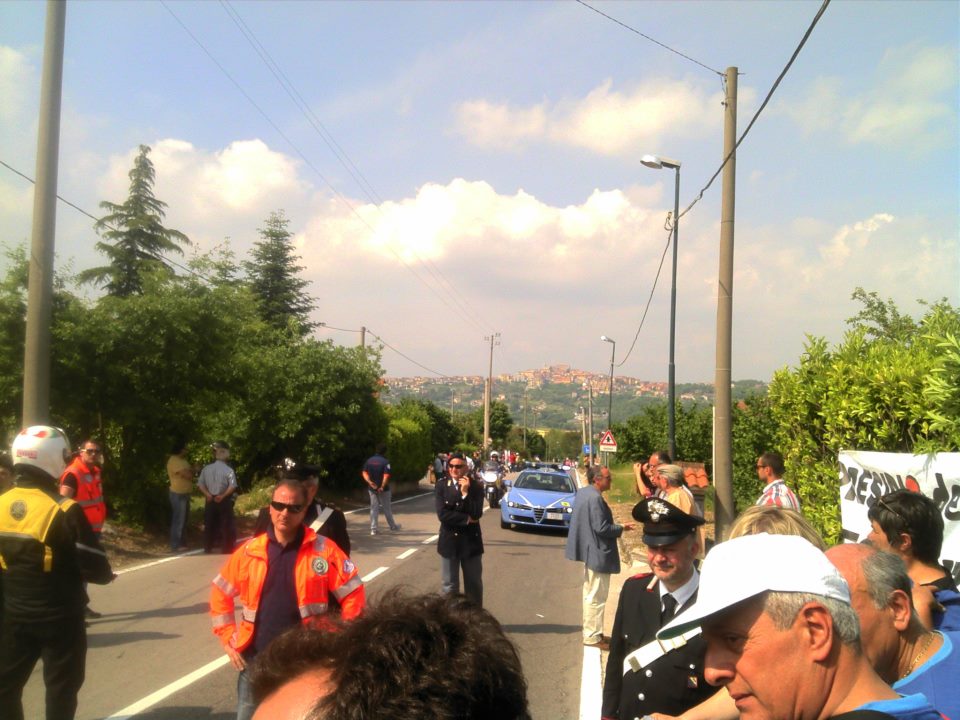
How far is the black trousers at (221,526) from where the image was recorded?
1362 cm

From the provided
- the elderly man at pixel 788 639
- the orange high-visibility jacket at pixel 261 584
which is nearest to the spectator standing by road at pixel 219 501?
the orange high-visibility jacket at pixel 261 584

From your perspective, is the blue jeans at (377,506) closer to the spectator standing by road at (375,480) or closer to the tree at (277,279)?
the spectator standing by road at (375,480)

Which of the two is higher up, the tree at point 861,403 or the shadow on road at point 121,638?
the tree at point 861,403

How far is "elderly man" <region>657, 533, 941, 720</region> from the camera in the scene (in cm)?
164

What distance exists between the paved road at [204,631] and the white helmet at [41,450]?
221 cm

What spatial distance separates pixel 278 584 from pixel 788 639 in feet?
9.44

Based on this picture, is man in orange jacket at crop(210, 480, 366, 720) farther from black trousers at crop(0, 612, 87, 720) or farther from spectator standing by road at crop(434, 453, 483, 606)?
spectator standing by road at crop(434, 453, 483, 606)

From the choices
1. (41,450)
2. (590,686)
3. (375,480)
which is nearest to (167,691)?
(41,450)

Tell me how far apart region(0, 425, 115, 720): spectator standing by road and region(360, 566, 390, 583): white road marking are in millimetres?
6826

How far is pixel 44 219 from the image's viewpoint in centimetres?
927

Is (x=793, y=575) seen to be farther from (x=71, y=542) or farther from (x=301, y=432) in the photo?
(x=301, y=432)

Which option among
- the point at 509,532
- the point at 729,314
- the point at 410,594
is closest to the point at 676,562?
the point at 410,594

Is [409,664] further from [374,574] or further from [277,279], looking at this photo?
[277,279]

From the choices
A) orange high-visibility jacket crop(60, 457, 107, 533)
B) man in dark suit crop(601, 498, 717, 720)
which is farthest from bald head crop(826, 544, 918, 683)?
orange high-visibility jacket crop(60, 457, 107, 533)
